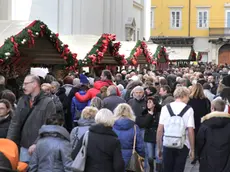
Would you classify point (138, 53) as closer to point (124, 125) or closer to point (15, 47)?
point (15, 47)

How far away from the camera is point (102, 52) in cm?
1978

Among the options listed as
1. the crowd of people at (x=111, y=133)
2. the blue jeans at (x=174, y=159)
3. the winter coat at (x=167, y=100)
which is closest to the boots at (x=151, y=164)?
the crowd of people at (x=111, y=133)

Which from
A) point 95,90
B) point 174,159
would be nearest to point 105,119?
point 174,159

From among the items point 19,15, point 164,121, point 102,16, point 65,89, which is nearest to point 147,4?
point 102,16

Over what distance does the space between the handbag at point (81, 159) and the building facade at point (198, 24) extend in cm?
5864

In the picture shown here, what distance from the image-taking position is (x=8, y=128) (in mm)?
8359

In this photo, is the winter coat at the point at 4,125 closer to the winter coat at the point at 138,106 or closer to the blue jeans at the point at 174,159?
the blue jeans at the point at 174,159

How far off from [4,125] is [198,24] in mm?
61807

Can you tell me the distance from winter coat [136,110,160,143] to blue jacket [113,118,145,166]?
2018 mm

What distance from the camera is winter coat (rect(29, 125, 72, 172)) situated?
7012mm

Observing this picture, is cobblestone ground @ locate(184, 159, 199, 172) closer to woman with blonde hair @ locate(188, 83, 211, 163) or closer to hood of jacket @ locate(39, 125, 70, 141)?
woman with blonde hair @ locate(188, 83, 211, 163)

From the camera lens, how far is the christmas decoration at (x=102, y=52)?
61.7 feet

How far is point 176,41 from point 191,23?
136 inches

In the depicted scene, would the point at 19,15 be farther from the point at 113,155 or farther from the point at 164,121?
the point at 113,155
